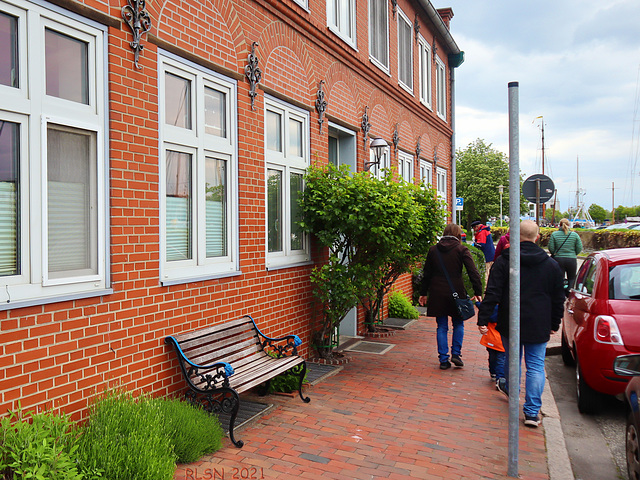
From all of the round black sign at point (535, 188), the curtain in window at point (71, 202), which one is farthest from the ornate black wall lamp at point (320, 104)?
the curtain in window at point (71, 202)

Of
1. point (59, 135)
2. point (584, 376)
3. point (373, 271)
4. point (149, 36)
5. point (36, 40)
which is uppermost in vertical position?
point (149, 36)

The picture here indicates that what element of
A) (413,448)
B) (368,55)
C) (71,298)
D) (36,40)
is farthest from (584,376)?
(368,55)

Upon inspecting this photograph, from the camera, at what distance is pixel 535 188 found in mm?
7402

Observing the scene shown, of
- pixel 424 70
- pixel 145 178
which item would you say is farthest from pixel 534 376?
pixel 424 70

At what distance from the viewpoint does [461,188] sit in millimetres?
56438

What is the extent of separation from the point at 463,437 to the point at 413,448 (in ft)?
1.89

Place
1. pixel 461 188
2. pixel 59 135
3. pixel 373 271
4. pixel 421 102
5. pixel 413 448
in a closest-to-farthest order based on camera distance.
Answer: pixel 59 135
pixel 413 448
pixel 373 271
pixel 421 102
pixel 461 188

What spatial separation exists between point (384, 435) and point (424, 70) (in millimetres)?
12707

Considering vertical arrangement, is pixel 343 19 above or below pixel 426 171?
above

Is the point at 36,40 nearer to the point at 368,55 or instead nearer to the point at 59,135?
the point at 59,135

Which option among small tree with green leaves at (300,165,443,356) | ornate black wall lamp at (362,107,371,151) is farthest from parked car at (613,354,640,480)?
ornate black wall lamp at (362,107,371,151)

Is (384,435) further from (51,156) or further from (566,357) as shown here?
(566,357)

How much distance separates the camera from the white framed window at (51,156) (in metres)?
3.67

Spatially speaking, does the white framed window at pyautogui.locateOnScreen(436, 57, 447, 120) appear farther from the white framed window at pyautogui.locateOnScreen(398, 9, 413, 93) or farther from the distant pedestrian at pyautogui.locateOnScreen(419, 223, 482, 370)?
the distant pedestrian at pyautogui.locateOnScreen(419, 223, 482, 370)
